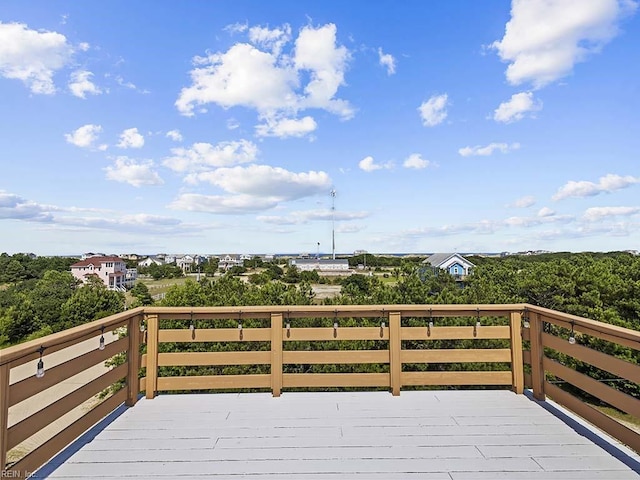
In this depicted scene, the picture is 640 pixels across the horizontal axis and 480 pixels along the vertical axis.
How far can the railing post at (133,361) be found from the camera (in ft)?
9.03

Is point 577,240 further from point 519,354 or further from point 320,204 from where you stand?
point 519,354

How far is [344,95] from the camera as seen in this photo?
9.12m

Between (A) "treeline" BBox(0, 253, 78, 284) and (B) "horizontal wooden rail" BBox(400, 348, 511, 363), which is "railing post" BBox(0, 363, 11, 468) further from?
(A) "treeline" BBox(0, 253, 78, 284)

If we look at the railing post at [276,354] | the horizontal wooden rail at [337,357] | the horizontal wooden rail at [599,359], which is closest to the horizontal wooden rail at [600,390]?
Result: the horizontal wooden rail at [599,359]

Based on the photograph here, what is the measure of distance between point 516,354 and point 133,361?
3.11 meters

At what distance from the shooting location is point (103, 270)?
42.8m

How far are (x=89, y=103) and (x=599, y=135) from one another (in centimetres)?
1037

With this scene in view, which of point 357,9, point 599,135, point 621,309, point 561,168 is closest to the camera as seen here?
point 357,9

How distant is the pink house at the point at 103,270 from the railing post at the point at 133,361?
43.2m

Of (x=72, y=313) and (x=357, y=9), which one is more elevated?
(x=357, y=9)

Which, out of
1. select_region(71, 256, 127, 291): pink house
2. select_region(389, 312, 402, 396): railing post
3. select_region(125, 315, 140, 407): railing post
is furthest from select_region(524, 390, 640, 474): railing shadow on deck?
select_region(71, 256, 127, 291): pink house

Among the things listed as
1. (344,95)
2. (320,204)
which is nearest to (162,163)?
(344,95)

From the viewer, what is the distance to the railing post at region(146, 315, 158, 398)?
289cm

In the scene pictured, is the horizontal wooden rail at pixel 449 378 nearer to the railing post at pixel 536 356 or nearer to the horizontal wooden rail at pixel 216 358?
the railing post at pixel 536 356
